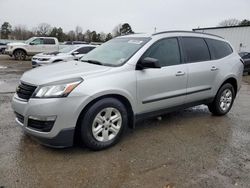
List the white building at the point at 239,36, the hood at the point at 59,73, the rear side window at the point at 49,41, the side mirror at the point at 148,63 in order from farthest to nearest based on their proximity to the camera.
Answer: the white building at the point at 239,36 < the rear side window at the point at 49,41 < the side mirror at the point at 148,63 < the hood at the point at 59,73

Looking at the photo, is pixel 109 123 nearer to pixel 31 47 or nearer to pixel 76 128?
pixel 76 128

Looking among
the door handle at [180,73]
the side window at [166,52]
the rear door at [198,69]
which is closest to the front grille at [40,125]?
the side window at [166,52]

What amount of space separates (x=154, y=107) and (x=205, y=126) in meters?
1.37

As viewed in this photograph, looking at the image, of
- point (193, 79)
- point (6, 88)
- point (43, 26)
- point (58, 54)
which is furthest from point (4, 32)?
point (193, 79)

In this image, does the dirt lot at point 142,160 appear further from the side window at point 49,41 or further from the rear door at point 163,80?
the side window at point 49,41

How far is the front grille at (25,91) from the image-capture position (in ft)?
11.9

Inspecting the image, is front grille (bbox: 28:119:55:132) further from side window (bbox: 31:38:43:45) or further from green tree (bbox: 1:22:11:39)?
green tree (bbox: 1:22:11:39)

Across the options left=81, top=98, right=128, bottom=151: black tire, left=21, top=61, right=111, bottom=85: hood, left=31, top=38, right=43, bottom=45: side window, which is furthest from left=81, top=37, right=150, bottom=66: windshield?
left=31, top=38, right=43, bottom=45: side window

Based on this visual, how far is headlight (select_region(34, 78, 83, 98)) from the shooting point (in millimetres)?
3453

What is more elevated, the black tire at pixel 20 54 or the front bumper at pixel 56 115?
the front bumper at pixel 56 115

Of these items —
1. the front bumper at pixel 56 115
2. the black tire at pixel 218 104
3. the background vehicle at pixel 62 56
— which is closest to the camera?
the front bumper at pixel 56 115

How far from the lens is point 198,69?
5.09m

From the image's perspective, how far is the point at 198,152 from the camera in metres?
3.96

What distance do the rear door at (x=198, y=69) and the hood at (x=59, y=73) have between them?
1.81 metres
